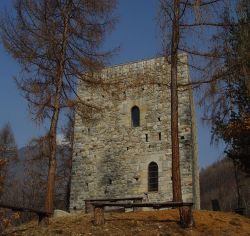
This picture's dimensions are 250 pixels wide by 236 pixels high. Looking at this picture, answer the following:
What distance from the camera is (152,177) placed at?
57.6 ft

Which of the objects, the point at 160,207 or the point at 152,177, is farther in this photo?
the point at 152,177

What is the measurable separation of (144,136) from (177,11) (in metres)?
8.19

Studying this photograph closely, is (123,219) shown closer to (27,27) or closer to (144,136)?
(27,27)

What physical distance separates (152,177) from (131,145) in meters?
1.76

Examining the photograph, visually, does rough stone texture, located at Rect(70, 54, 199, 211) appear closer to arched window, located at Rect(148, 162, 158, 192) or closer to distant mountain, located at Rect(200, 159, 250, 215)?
arched window, located at Rect(148, 162, 158, 192)

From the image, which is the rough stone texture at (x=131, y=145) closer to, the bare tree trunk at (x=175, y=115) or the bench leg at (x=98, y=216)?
the bare tree trunk at (x=175, y=115)

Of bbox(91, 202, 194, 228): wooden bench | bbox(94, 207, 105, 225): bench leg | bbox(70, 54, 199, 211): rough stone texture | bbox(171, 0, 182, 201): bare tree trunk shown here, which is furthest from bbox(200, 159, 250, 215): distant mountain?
bbox(94, 207, 105, 225): bench leg

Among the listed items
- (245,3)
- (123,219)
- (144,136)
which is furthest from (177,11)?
(144,136)

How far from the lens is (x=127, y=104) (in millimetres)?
19062

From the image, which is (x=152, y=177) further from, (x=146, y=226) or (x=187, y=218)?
(x=146, y=226)

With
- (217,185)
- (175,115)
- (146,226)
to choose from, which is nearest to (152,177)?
(175,115)

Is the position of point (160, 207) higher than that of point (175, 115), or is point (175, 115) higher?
point (175, 115)

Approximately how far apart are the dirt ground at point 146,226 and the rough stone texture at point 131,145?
651cm

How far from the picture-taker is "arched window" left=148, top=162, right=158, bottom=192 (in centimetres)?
1741
